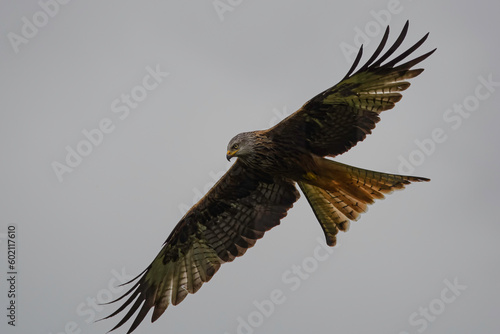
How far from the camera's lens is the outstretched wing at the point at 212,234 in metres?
10.6

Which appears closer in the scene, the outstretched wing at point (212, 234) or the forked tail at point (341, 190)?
the forked tail at point (341, 190)

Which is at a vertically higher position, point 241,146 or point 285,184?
point 241,146

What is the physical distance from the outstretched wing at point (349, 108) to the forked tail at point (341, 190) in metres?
0.29

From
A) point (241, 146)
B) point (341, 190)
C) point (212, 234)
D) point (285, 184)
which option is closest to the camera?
point (241, 146)

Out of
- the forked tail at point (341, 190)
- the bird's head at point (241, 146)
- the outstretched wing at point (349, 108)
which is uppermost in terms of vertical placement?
the bird's head at point (241, 146)

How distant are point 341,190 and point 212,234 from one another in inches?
83.4

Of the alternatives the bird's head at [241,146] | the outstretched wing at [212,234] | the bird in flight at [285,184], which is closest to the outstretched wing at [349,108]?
the bird in flight at [285,184]

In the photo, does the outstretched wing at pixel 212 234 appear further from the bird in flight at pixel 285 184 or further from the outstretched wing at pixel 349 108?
the outstretched wing at pixel 349 108

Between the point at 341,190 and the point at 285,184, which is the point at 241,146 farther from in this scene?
the point at 341,190

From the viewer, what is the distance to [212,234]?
1086 centimetres

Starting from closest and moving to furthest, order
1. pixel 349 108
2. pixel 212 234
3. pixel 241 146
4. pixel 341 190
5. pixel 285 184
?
1. pixel 349 108
2. pixel 241 146
3. pixel 341 190
4. pixel 285 184
5. pixel 212 234

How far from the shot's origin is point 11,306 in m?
11.3

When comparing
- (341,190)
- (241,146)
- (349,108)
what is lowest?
(341,190)

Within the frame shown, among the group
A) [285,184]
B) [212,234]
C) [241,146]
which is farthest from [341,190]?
[212,234]
